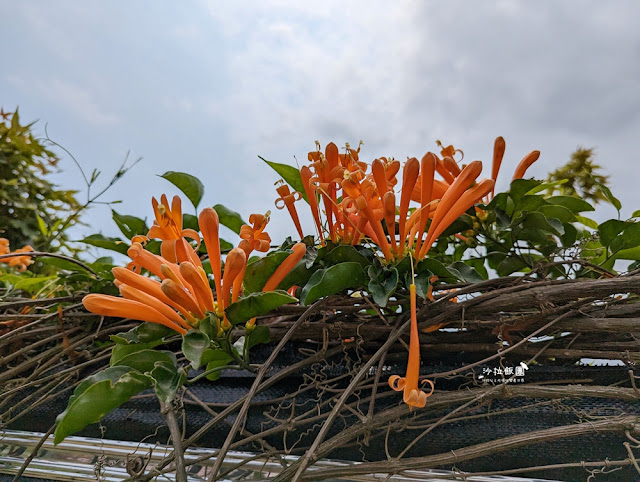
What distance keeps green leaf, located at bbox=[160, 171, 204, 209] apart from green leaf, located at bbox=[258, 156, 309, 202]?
0.13 meters

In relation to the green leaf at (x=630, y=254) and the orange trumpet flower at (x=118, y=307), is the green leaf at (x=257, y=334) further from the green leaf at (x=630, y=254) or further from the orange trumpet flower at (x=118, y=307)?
the green leaf at (x=630, y=254)

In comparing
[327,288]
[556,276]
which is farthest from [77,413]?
[556,276]

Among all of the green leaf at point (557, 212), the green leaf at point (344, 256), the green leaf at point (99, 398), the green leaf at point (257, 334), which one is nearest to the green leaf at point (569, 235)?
the green leaf at point (557, 212)

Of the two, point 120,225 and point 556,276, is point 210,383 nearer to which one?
point 120,225

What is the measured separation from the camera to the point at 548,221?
0.52 metres

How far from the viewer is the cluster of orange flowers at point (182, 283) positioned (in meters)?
0.35

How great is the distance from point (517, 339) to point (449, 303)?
0.08m

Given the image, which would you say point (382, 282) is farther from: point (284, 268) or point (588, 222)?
point (588, 222)

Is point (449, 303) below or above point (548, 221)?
below

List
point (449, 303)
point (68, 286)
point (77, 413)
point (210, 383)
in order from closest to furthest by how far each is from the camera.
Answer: point (77, 413)
point (449, 303)
point (210, 383)
point (68, 286)

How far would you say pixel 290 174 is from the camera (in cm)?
53

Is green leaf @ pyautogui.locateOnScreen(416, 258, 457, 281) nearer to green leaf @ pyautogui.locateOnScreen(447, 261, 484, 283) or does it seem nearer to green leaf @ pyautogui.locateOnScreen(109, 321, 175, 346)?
green leaf @ pyautogui.locateOnScreen(447, 261, 484, 283)

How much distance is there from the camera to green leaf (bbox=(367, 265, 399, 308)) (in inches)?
15.2

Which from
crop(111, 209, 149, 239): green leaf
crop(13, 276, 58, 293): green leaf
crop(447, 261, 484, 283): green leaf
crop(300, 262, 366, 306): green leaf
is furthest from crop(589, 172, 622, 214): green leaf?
crop(13, 276, 58, 293): green leaf
